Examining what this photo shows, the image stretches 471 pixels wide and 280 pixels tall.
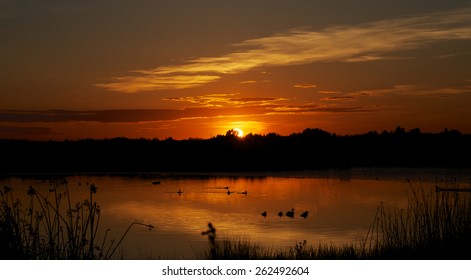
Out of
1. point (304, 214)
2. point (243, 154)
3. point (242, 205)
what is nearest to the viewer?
point (304, 214)

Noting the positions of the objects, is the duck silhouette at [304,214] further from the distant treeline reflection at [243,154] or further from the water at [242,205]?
the distant treeline reflection at [243,154]

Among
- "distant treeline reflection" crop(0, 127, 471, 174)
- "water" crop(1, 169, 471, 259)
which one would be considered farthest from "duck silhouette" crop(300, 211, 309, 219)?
"distant treeline reflection" crop(0, 127, 471, 174)

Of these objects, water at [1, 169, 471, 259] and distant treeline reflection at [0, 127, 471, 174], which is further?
distant treeline reflection at [0, 127, 471, 174]

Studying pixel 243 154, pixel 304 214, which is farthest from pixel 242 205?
pixel 243 154

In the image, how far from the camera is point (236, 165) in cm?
4781

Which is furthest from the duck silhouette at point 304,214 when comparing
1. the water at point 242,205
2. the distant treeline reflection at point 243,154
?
the distant treeline reflection at point 243,154

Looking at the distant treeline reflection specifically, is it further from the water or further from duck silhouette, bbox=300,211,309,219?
duck silhouette, bbox=300,211,309,219

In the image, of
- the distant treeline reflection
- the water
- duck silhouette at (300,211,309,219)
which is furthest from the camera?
the distant treeline reflection

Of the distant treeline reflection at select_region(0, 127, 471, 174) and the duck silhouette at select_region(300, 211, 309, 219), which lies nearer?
the duck silhouette at select_region(300, 211, 309, 219)

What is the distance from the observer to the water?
15.6m

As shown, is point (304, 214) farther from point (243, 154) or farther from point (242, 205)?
point (243, 154)

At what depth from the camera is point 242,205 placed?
78.7ft

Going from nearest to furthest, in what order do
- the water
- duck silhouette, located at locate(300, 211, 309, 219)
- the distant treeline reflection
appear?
the water
duck silhouette, located at locate(300, 211, 309, 219)
the distant treeline reflection

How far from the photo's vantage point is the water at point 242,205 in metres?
15.6
